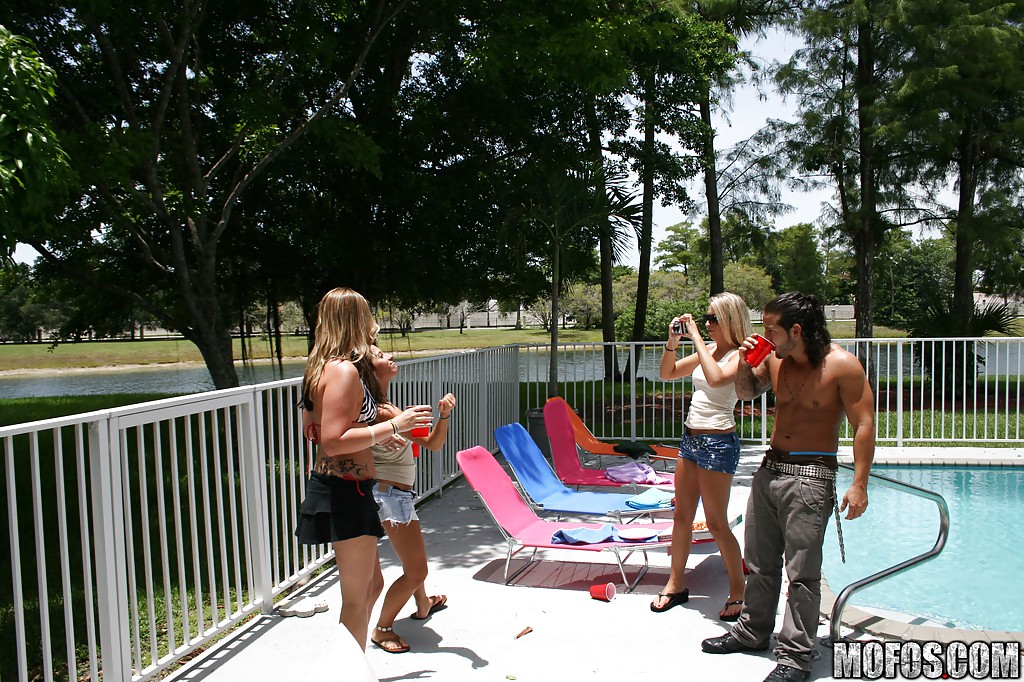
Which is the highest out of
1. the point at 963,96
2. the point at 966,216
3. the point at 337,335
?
the point at 963,96

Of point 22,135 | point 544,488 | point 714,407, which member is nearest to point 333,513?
point 714,407

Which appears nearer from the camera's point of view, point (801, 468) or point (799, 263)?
point (801, 468)

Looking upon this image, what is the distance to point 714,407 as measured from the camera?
4.76m

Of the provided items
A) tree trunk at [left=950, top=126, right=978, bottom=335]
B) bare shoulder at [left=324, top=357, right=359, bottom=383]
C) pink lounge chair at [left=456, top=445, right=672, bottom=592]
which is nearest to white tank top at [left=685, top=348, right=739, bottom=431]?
pink lounge chair at [left=456, top=445, right=672, bottom=592]

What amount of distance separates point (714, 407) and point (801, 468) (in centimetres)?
91

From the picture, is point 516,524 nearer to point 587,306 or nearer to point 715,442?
point 715,442

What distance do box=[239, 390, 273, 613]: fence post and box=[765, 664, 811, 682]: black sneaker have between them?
2.87m

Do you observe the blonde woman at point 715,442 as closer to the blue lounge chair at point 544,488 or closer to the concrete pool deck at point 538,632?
the concrete pool deck at point 538,632

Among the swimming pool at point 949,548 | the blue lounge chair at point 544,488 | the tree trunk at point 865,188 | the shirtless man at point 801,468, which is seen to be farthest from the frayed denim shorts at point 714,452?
the tree trunk at point 865,188

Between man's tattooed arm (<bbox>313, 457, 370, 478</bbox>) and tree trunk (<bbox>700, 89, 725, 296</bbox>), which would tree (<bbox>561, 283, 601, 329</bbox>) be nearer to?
tree trunk (<bbox>700, 89, 725, 296</bbox>)

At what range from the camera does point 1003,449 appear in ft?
34.8

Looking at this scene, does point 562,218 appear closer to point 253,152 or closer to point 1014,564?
point 253,152

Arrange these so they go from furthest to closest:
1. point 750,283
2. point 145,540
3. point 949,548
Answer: point 750,283 → point 949,548 → point 145,540

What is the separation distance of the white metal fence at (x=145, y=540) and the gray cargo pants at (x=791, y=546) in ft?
8.72
